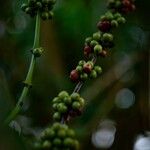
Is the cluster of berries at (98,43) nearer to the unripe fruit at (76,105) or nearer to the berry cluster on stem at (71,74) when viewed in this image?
the berry cluster on stem at (71,74)

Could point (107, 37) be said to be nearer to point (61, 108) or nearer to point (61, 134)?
point (61, 108)

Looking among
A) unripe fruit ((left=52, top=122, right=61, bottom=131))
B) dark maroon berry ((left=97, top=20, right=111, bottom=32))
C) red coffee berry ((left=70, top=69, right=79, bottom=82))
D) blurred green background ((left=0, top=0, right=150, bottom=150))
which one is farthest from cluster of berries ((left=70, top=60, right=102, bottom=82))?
blurred green background ((left=0, top=0, right=150, bottom=150))

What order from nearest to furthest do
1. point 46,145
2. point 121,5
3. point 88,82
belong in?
point 46,145 → point 121,5 → point 88,82

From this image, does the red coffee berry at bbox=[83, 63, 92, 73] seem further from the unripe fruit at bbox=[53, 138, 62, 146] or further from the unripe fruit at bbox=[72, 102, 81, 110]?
the unripe fruit at bbox=[53, 138, 62, 146]

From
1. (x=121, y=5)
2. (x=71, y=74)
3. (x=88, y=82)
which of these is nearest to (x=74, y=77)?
(x=71, y=74)

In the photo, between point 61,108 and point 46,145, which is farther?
point 61,108
